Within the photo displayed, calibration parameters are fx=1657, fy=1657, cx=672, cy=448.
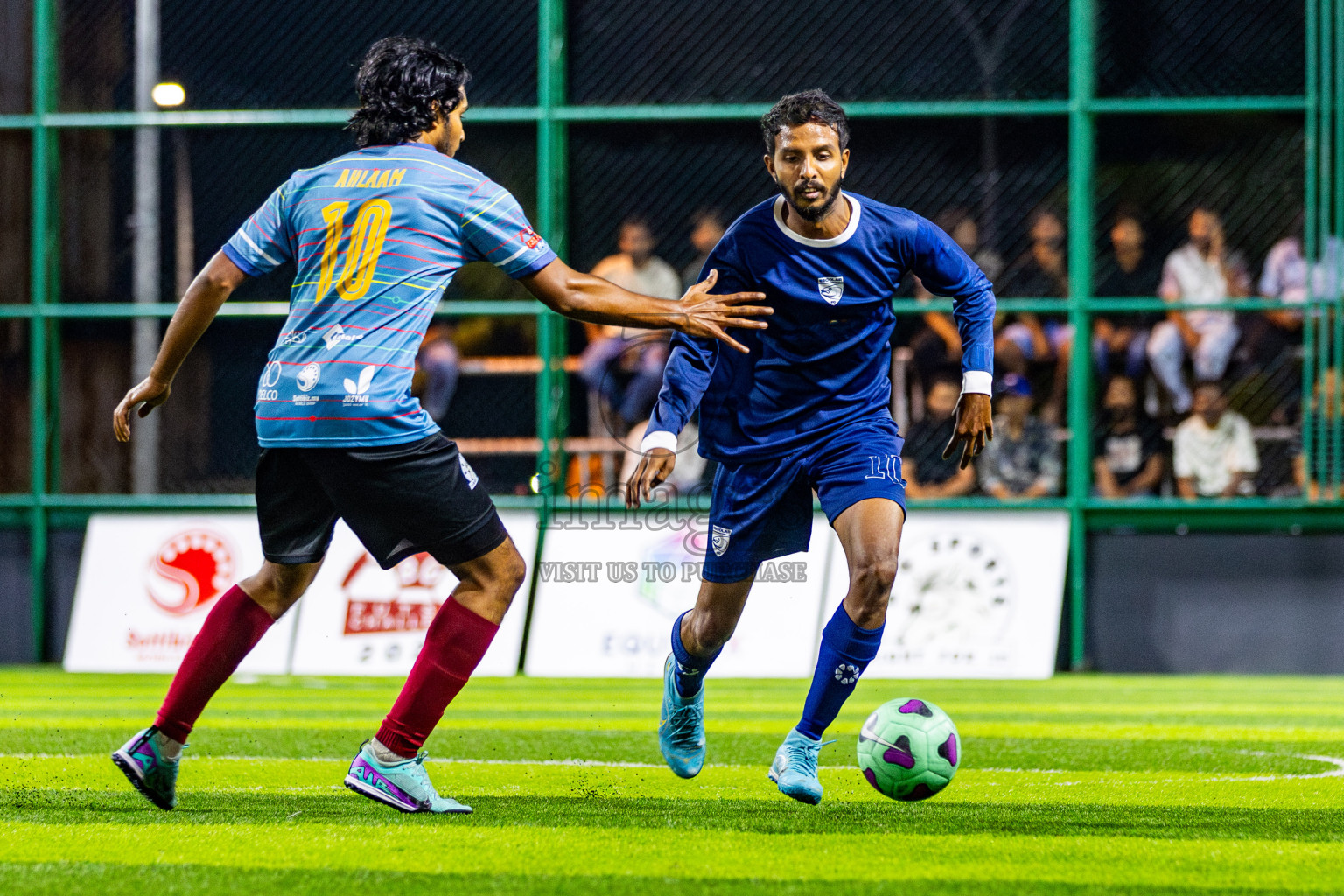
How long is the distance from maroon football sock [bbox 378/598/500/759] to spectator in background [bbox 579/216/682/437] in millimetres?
7574

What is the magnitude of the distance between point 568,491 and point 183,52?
15.5 ft

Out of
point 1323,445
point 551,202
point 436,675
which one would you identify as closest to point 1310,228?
point 1323,445

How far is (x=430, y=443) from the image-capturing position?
14.6ft

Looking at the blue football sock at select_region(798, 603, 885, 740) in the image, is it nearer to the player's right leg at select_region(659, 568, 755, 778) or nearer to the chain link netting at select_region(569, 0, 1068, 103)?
the player's right leg at select_region(659, 568, 755, 778)

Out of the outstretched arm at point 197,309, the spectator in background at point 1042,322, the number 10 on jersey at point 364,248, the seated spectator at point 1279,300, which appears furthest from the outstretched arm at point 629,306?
the seated spectator at point 1279,300

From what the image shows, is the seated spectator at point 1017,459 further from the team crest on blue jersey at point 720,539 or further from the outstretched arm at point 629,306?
the outstretched arm at point 629,306

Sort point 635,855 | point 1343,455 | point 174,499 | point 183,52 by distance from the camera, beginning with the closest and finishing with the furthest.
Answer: point 635,855
point 1343,455
point 174,499
point 183,52

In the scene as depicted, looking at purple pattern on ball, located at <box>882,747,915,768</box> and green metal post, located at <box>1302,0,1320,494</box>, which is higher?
green metal post, located at <box>1302,0,1320,494</box>

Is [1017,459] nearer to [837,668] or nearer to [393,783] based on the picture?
[837,668]

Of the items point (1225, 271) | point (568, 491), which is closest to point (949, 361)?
point (1225, 271)

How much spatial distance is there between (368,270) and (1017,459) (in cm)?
815

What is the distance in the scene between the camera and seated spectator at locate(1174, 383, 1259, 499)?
1168 centimetres

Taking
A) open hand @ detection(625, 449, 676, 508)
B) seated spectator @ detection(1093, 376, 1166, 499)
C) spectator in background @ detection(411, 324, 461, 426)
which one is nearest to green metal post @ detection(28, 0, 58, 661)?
spectator in background @ detection(411, 324, 461, 426)

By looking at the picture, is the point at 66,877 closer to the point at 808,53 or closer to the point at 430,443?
the point at 430,443
